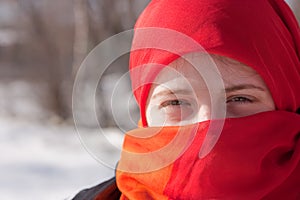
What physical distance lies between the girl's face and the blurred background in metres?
1.96

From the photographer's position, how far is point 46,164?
13.5 ft

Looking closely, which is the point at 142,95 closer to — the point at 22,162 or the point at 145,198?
the point at 145,198

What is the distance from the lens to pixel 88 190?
1.61 metres

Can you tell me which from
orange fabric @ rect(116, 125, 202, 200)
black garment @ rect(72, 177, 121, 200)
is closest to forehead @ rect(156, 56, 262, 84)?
orange fabric @ rect(116, 125, 202, 200)

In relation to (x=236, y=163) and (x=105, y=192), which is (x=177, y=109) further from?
(x=105, y=192)

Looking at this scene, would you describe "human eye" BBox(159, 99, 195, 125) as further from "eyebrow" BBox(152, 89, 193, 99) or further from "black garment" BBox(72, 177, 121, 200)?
"black garment" BBox(72, 177, 121, 200)

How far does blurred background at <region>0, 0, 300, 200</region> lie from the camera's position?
3681 millimetres

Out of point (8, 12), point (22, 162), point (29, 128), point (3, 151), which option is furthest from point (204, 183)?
point (8, 12)

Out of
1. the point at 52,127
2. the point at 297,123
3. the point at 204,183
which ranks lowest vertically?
the point at 52,127

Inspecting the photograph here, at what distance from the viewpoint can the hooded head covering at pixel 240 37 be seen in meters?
1.26

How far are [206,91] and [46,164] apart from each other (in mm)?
3040

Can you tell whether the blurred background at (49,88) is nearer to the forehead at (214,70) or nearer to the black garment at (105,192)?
the black garment at (105,192)

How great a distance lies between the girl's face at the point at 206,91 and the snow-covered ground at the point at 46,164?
0.63 meters

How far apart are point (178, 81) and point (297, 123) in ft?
0.97
